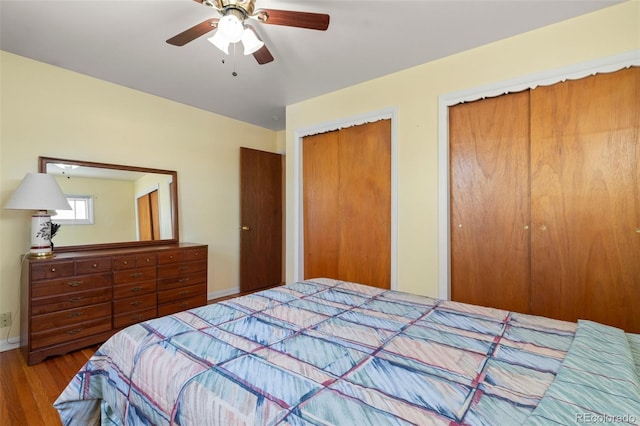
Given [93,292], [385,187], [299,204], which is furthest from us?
[299,204]

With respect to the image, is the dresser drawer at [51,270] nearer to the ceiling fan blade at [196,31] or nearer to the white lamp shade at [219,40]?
the ceiling fan blade at [196,31]

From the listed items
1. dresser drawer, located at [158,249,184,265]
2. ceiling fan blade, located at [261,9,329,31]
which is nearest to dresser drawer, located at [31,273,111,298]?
dresser drawer, located at [158,249,184,265]

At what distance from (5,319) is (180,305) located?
1.32 meters

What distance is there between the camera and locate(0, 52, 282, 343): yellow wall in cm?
243

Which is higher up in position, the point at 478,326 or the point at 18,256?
the point at 18,256

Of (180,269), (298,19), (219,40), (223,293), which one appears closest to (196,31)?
(219,40)

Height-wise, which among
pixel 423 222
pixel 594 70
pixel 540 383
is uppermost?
pixel 594 70

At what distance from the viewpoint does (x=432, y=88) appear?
258 centimetres

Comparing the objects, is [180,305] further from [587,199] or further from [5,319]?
[587,199]

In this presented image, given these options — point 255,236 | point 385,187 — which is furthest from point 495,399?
point 255,236

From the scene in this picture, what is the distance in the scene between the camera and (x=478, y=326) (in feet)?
4.17

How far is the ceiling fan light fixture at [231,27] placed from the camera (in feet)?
5.08

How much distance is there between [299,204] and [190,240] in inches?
57.1

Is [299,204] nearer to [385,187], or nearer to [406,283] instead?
[385,187]
